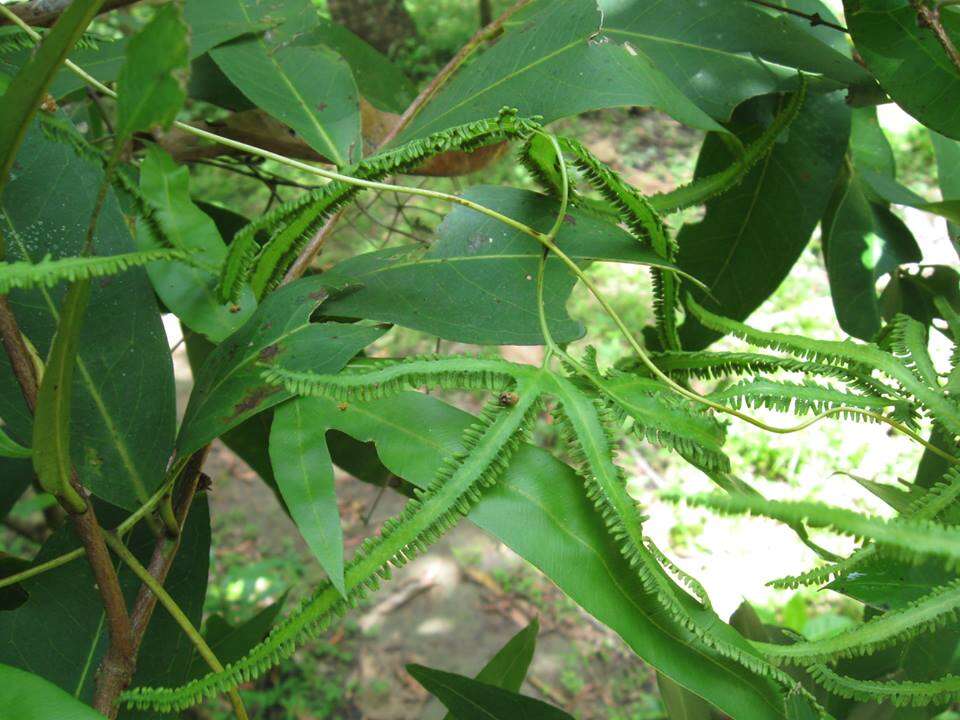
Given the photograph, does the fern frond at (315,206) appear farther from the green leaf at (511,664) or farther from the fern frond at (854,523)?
the green leaf at (511,664)

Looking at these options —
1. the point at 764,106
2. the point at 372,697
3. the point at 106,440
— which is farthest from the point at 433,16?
the point at 106,440

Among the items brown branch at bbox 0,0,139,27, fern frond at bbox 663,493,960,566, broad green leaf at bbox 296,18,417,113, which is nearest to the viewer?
fern frond at bbox 663,493,960,566

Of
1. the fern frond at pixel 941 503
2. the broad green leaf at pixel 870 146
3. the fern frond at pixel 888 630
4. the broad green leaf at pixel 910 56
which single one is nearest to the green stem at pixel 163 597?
the fern frond at pixel 888 630

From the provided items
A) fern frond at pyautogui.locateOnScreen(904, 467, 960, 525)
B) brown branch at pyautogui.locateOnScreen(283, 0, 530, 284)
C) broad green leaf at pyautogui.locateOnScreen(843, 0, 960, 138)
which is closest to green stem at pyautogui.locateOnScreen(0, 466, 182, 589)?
brown branch at pyautogui.locateOnScreen(283, 0, 530, 284)

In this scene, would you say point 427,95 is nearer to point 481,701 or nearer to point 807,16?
point 807,16

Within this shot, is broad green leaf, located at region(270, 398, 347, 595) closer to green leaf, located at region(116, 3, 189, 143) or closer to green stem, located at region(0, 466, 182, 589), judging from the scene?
green stem, located at region(0, 466, 182, 589)

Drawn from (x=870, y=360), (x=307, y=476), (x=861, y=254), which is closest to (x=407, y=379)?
(x=307, y=476)

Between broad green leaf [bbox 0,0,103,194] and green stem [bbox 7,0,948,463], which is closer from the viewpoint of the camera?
broad green leaf [bbox 0,0,103,194]
